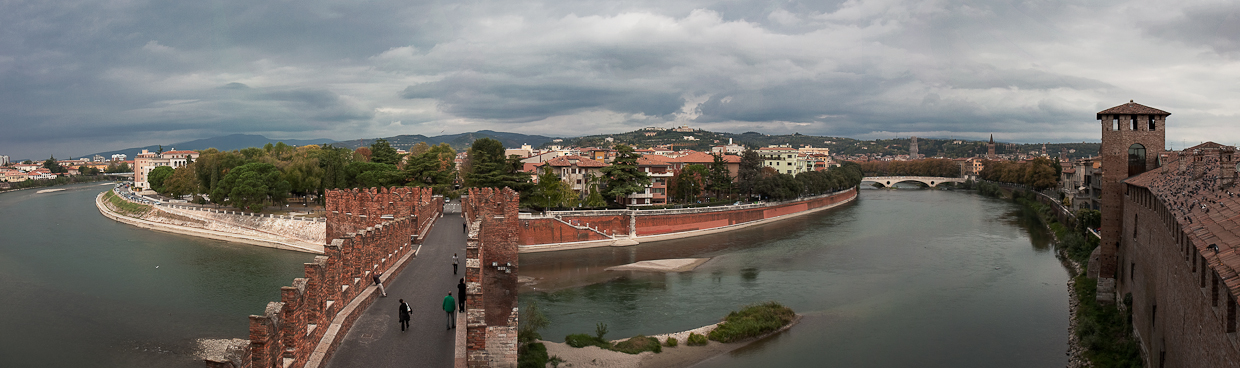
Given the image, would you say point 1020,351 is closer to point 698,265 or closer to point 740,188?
point 698,265

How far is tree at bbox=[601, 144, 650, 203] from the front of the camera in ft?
155

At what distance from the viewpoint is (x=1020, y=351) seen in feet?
61.5

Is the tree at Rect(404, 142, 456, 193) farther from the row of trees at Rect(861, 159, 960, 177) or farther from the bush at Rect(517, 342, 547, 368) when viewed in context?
the row of trees at Rect(861, 159, 960, 177)

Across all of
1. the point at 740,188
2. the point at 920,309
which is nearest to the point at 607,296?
the point at 920,309

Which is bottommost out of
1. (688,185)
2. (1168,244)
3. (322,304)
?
(322,304)

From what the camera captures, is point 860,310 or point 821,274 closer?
point 860,310

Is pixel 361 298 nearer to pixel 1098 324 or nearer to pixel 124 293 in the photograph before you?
pixel 1098 324

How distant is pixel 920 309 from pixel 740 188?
36151 mm

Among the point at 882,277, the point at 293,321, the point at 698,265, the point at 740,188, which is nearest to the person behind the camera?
the point at 293,321

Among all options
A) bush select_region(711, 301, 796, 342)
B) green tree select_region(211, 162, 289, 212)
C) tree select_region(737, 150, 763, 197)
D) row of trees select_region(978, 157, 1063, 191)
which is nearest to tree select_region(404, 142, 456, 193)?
green tree select_region(211, 162, 289, 212)

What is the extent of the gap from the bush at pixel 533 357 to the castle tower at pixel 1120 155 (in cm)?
1772

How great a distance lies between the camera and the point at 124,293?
26.0 metres

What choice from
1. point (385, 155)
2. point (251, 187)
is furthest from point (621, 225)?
point (385, 155)

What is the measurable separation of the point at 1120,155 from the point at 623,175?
29.8 m
